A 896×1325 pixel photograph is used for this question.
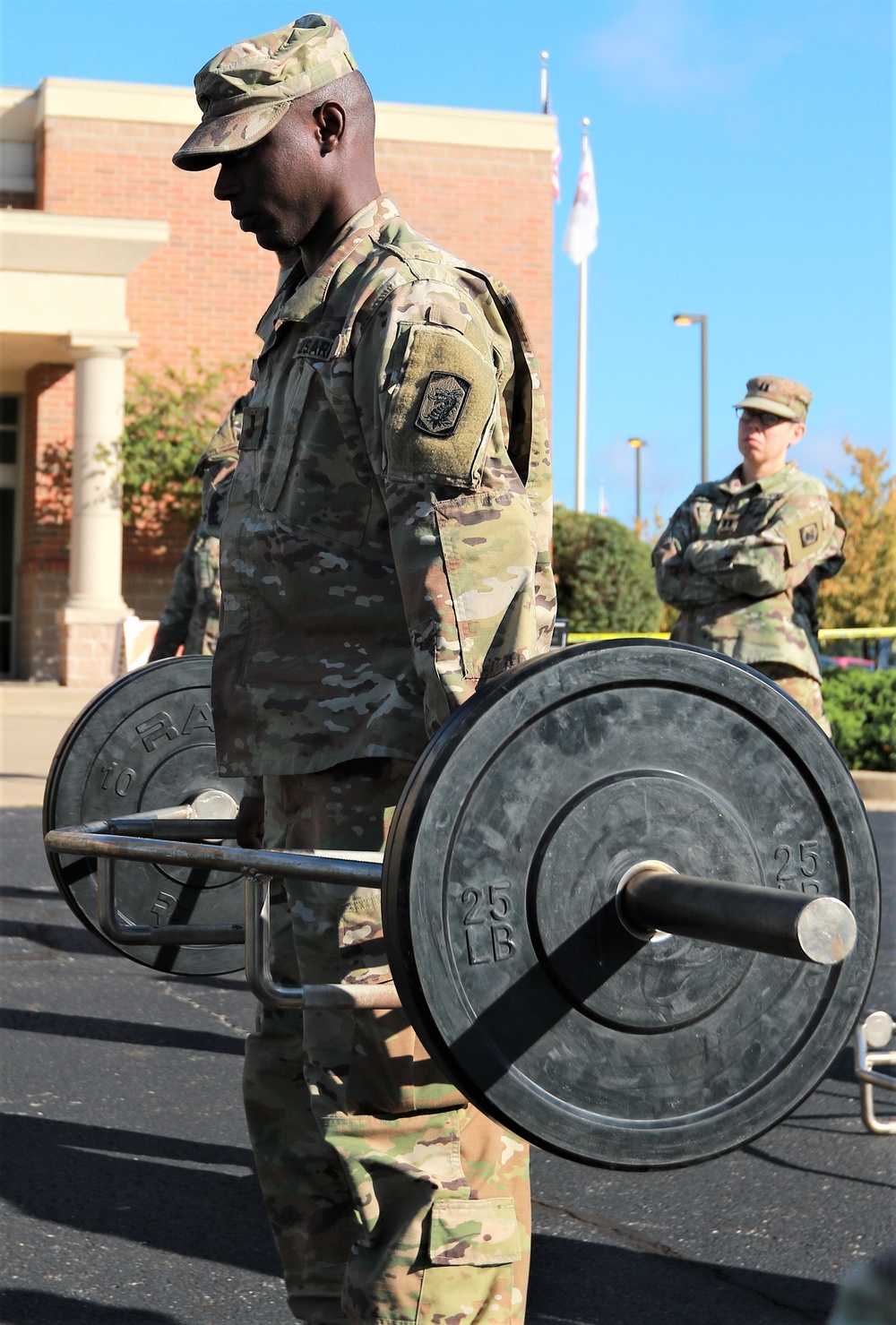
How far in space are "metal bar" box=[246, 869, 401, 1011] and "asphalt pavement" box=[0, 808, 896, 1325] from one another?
127 cm

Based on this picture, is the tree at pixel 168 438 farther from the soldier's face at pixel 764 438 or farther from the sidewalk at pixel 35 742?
the soldier's face at pixel 764 438

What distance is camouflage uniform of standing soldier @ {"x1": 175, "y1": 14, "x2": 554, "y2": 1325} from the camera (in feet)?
6.74

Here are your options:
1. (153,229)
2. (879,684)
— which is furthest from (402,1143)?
(153,229)

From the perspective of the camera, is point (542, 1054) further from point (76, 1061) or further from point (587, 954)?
point (76, 1061)

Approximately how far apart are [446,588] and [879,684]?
35.6 ft

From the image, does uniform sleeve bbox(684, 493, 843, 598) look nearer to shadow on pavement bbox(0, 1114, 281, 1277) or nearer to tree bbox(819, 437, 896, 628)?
shadow on pavement bbox(0, 1114, 281, 1277)

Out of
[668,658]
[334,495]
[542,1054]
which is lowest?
[542,1054]

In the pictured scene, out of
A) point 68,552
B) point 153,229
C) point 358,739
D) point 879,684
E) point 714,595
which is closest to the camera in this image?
point 358,739

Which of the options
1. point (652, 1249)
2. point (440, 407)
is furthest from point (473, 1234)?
point (652, 1249)

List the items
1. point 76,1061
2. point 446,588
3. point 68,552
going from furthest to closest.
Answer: point 68,552 → point 76,1061 → point 446,588

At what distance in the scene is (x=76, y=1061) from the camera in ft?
15.1

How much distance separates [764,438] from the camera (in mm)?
5480

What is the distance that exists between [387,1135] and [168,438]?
20.3 m

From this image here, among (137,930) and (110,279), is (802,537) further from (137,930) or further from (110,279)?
(110,279)
